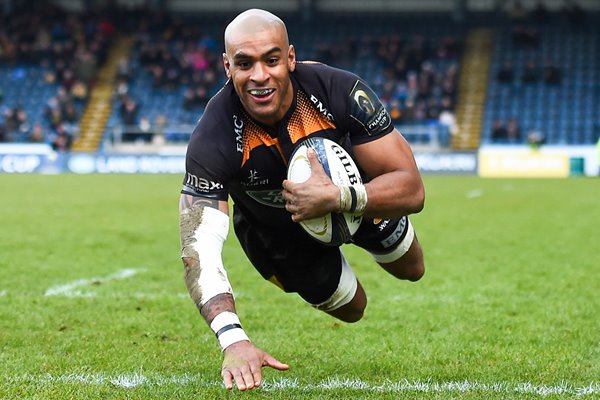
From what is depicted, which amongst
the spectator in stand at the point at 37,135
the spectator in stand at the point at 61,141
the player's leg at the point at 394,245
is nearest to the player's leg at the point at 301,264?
the player's leg at the point at 394,245

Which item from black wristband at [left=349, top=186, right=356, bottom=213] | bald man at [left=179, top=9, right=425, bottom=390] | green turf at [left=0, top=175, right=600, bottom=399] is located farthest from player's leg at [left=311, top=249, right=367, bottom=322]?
black wristband at [left=349, top=186, right=356, bottom=213]

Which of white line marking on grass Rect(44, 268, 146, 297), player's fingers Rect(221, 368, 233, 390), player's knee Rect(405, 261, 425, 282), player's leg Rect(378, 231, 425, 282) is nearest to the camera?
player's fingers Rect(221, 368, 233, 390)

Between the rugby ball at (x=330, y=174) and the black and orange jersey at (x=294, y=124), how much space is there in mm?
140

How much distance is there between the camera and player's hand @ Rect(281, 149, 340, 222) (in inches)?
168

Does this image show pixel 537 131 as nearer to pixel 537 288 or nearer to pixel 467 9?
pixel 467 9

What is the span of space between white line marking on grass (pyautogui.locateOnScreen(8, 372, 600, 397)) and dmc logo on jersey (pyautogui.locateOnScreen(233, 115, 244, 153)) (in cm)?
123

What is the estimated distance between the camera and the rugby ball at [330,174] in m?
4.52

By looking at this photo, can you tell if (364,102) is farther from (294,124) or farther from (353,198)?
(353,198)

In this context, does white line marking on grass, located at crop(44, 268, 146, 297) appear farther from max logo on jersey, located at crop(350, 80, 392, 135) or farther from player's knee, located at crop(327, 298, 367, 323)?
max logo on jersey, located at crop(350, 80, 392, 135)

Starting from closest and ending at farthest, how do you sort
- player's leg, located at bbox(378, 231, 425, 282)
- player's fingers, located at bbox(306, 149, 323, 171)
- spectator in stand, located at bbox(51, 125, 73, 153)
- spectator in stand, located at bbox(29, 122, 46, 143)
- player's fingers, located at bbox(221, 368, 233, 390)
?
player's fingers, located at bbox(221, 368, 233, 390) → player's fingers, located at bbox(306, 149, 323, 171) → player's leg, located at bbox(378, 231, 425, 282) → spectator in stand, located at bbox(51, 125, 73, 153) → spectator in stand, located at bbox(29, 122, 46, 143)

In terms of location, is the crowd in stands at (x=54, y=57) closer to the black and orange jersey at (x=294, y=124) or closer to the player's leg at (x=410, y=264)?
the player's leg at (x=410, y=264)

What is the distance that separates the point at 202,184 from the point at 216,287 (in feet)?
1.94

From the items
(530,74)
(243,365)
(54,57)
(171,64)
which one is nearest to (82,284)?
(243,365)

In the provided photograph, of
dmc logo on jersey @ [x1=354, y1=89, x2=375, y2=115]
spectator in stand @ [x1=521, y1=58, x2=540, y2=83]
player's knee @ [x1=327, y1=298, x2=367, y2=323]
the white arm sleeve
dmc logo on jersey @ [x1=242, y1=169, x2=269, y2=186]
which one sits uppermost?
dmc logo on jersey @ [x1=354, y1=89, x2=375, y2=115]
